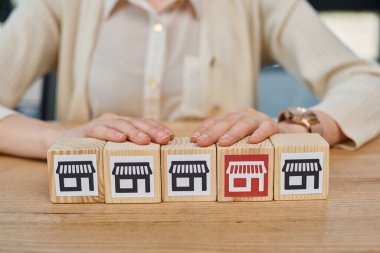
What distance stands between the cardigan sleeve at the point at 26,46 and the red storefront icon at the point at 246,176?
0.66 metres

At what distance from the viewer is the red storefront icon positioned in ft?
2.27

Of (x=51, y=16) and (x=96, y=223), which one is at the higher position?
(x=51, y=16)

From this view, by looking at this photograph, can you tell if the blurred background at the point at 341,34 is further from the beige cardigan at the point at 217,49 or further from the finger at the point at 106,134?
the finger at the point at 106,134

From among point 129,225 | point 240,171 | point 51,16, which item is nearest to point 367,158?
point 240,171

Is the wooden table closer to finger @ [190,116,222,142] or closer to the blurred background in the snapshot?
finger @ [190,116,222,142]

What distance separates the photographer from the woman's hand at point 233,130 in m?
0.71

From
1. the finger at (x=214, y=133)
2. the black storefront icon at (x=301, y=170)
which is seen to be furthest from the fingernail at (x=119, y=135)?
the black storefront icon at (x=301, y=170)

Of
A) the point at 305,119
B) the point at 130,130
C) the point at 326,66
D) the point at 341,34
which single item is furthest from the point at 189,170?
the point at 341,34

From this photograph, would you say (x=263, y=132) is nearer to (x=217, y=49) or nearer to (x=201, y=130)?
(x=201, y=130)

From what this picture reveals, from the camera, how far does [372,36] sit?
10.8 feet

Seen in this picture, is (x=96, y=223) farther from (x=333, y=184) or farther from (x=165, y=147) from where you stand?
(x=333, y=184)

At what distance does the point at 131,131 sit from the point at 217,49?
0.62 m

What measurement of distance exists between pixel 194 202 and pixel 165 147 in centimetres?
8

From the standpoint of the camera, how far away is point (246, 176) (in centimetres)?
70
